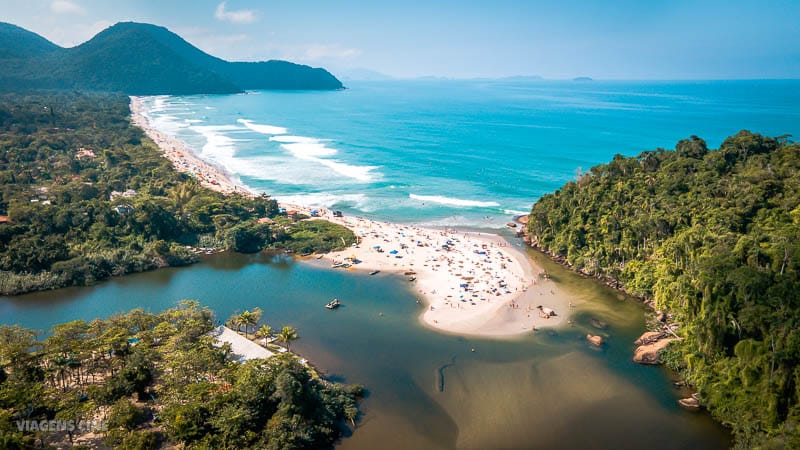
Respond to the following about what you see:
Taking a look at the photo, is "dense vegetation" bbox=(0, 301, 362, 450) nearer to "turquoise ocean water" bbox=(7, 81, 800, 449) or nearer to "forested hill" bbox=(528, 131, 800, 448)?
"turquoise ocean water" bbox=(7, 81, 800, 449)

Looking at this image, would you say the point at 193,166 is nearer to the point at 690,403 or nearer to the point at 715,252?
the point at 715,252

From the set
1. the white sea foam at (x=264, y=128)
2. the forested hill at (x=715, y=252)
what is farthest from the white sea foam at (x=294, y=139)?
the forested hill at (x=715, y=252)

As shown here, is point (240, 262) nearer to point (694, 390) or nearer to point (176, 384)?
point (176, 384)

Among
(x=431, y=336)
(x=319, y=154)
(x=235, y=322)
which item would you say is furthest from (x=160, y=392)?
(x=319, y=154)

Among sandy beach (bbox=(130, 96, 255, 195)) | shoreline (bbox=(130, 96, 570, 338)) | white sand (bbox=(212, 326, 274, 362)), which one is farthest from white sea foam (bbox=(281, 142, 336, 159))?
white sand (bbox=(212, 326, 274, 362))

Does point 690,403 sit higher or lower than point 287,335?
lower

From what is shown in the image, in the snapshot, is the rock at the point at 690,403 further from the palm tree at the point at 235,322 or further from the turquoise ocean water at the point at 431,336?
the palm tree at the point at 235,322
